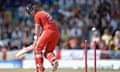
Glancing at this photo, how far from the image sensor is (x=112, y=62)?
1977cm

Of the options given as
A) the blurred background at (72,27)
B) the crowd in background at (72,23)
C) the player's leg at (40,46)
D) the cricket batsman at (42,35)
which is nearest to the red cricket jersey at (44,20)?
the cricket batsman at (42,35)

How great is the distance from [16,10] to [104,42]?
5780 mm

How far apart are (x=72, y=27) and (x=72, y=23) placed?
0.38 metres

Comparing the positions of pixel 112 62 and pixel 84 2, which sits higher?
pixel 84 2

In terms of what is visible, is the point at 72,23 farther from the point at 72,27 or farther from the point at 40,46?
the point at 40,46

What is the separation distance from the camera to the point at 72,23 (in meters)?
23.6

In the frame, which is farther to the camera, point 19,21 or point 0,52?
point 19,21

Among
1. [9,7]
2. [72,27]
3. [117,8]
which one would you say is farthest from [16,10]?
[117,8]

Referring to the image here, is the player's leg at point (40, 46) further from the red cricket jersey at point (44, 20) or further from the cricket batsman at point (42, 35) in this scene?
the red cricket jersey at point (44, 20)

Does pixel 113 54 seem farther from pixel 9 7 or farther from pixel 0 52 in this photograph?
pixel 9 7

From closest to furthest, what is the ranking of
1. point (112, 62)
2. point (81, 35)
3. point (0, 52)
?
point (112, 62) < point (0, 52) < point (81, 35)

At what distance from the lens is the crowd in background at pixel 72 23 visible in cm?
2186

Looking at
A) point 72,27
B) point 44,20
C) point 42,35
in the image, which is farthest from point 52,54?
point 72,27

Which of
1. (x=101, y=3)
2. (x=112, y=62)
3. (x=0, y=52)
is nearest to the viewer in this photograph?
(x=112, y=62)
